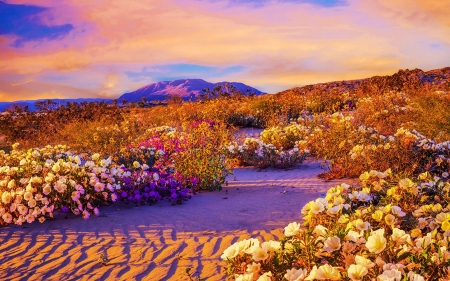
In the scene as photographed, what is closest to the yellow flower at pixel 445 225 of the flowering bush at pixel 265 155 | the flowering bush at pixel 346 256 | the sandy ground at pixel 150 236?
the flowering bush at pixel 346 256

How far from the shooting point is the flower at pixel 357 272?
202 centimetres

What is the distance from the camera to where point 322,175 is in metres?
8.22

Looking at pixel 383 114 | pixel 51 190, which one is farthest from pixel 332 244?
pixel 383 114

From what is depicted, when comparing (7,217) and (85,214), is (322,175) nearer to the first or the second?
(85,214)

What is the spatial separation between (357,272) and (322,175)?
20.7 feet

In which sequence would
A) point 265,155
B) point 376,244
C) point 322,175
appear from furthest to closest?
1. point 265,155
2. point 322,175
3. point 376,244

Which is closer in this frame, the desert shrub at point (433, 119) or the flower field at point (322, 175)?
the flower field at point (322, 175)

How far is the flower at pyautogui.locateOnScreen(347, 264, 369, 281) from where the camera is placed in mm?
2018

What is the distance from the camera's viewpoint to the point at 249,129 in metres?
16.1

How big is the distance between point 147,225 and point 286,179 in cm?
360

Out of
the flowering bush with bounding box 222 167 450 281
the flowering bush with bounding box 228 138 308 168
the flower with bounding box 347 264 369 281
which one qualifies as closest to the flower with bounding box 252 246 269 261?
the flowering bush with bounding box 222 167 450 281

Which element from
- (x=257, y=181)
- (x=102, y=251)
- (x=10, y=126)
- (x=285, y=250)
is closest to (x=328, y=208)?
(x=285, y=250)

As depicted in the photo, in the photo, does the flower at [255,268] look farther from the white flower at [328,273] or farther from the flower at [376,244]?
the flower at [376,244]

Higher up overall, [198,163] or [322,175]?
[198,163]
